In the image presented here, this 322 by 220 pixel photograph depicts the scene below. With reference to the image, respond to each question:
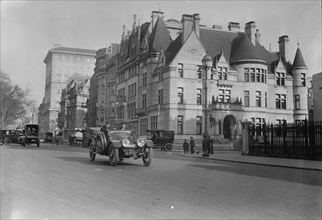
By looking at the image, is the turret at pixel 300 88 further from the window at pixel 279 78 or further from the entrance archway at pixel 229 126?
the entrance archway at pixel 229 126

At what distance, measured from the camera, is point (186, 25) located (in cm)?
5350

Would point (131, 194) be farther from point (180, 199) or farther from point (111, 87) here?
point (111, 87)

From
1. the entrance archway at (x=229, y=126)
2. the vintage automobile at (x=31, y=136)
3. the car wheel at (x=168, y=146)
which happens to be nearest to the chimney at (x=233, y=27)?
the entrance archway at (x=229, y=126)

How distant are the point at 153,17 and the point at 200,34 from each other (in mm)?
→ 8623

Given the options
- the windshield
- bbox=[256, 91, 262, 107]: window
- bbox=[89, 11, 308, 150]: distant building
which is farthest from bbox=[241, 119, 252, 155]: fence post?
bbox=[256, 91, 262, 107]: window

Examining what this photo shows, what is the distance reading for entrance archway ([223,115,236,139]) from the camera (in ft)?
170

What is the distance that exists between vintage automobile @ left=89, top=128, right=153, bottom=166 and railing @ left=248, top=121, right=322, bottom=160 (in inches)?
482

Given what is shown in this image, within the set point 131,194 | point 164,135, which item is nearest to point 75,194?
point 131,194

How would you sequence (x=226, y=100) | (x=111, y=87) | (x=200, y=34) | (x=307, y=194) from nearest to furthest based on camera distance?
(x=307, y=194)
(x=226, y=100)
(x=200, y=34)
(x=111, y=87)

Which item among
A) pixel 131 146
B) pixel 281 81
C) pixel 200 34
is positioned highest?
pixel 200 34

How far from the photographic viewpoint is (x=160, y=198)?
25.8ft

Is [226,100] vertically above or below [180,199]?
above

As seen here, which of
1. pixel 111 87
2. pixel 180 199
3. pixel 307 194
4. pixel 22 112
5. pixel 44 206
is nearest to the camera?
pixel 44 206

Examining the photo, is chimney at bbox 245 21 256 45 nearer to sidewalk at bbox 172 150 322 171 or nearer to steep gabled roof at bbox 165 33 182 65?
steep gabled roof at bbox 165 33 182 65
